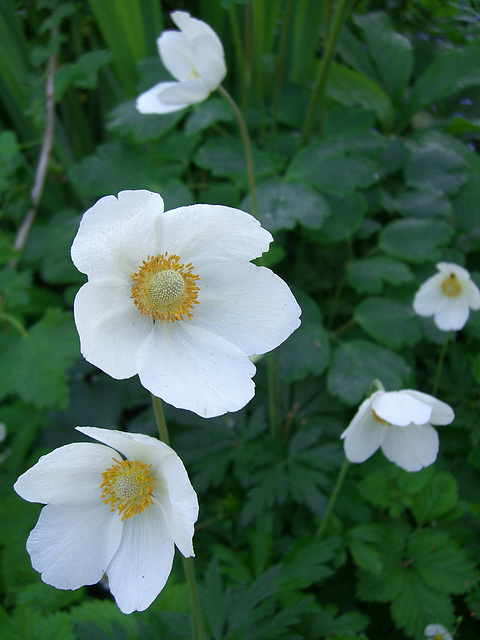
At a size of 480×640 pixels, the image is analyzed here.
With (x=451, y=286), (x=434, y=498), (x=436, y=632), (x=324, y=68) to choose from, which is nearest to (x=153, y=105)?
(x=324, y=68)

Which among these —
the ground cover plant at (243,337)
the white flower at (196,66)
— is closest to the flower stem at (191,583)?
the ground cover plant at (243,337)

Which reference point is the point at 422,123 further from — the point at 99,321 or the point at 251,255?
the point at 99,321

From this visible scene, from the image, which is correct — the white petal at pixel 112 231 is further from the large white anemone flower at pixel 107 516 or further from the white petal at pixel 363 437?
the white petal at pixel 363 437

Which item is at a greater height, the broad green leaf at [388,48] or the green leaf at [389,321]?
the broad green leaf at [388,48]

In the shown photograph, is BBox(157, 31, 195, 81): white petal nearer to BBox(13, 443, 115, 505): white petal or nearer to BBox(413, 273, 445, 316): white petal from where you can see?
BBox(413, 273, 445, 316): white petal

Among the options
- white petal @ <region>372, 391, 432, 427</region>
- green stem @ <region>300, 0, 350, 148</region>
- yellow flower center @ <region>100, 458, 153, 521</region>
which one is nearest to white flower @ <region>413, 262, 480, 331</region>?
white petal @ <region>372, 391, 432, 427</region>
